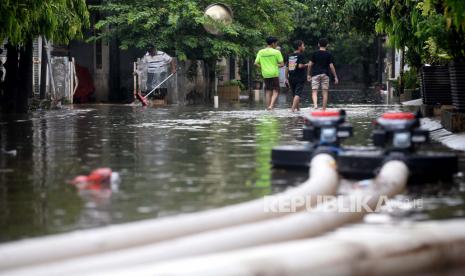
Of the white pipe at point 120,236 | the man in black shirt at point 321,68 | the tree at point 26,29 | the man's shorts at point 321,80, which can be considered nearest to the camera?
the white pipe at point 120,236

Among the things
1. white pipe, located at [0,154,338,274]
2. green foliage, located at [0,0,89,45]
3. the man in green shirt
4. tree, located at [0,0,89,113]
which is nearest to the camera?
white pipe, located at [0,154,338,274]

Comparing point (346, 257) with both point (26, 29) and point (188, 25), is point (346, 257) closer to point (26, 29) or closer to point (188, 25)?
point (26, 29)

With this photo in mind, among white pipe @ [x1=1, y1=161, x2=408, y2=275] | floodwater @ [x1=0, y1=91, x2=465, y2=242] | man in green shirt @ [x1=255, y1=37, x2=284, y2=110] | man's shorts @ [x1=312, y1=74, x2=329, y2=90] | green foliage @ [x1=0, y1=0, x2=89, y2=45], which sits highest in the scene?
green foliage @ [x1=0, y1=0, x2=89, y2=45]

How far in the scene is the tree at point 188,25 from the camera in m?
34.9

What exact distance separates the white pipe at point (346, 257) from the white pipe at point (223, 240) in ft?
0.39

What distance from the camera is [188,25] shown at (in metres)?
35.7

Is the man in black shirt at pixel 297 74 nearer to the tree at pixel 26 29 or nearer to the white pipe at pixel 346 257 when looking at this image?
the tree at pixel 26 29

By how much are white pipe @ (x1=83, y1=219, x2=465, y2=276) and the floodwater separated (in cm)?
142

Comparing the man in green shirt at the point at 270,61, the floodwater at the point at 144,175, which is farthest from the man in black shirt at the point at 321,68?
the floodwater at the point at 144,175

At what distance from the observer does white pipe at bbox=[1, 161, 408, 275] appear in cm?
480

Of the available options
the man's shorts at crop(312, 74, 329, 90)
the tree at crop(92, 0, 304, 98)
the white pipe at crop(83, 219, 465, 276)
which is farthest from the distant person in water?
the white pipe at crop(83, 219, 465, 276)

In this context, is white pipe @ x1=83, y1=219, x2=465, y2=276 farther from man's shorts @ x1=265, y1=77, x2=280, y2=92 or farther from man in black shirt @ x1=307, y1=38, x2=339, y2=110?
man's shorts @ x1=265, y1=77, x2=280, y2=92

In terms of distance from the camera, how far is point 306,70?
26234 millimetres

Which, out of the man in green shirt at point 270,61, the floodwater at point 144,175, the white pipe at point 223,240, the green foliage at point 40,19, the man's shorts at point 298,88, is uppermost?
the green foliage at point 40,19
